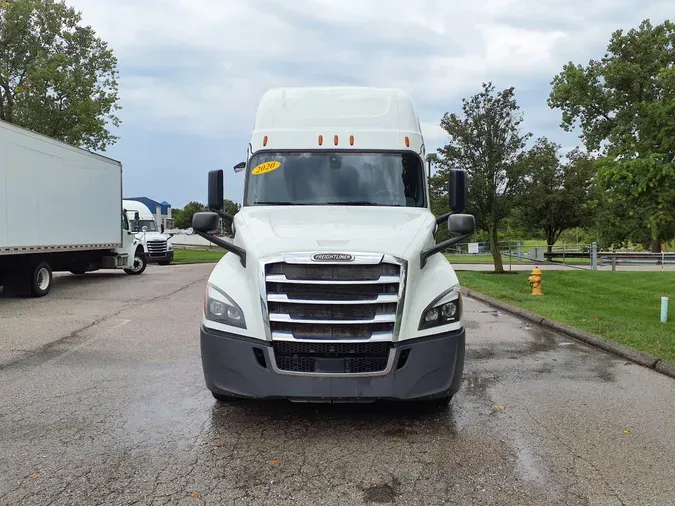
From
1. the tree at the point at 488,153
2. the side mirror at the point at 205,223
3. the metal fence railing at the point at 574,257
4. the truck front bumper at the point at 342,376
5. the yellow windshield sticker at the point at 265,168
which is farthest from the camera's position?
the metal fence railing at the point at 574,257

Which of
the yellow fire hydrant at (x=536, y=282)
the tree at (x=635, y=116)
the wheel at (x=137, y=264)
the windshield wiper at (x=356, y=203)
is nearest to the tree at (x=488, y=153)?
the tree at (x=635, y=116)

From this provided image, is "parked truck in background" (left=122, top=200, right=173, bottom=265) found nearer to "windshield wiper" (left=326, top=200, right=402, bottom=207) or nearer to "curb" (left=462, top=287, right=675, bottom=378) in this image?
"curb" (left=462, top=287, right=675, bottom=378)

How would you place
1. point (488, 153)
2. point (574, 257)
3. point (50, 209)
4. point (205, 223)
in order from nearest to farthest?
point (205, 223) < point (50, 209) < point (488, 153) < point (574, 257)

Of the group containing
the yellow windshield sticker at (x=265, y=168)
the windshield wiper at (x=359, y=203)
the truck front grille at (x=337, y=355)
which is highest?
the yellow windshield sticker at (x=265, y=168)

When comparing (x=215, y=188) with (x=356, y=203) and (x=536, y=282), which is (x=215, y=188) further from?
(x=536, y=282)

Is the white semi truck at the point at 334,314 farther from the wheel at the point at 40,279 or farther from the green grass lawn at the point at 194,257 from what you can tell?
the green grass lawn at the point at 194,257

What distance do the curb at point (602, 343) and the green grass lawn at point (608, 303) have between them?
149 millimetres

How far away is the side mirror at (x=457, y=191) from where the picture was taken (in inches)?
230

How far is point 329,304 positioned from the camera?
4191 mm

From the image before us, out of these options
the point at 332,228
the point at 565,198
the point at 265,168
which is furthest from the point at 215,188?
the point at 565,198

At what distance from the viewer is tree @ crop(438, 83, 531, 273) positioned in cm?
2081

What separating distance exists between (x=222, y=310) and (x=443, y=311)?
1.74 m

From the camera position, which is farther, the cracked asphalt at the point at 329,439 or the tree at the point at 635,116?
the tree at the point at 635,116

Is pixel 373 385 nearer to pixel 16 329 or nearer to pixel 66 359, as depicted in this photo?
pixel 66 359
